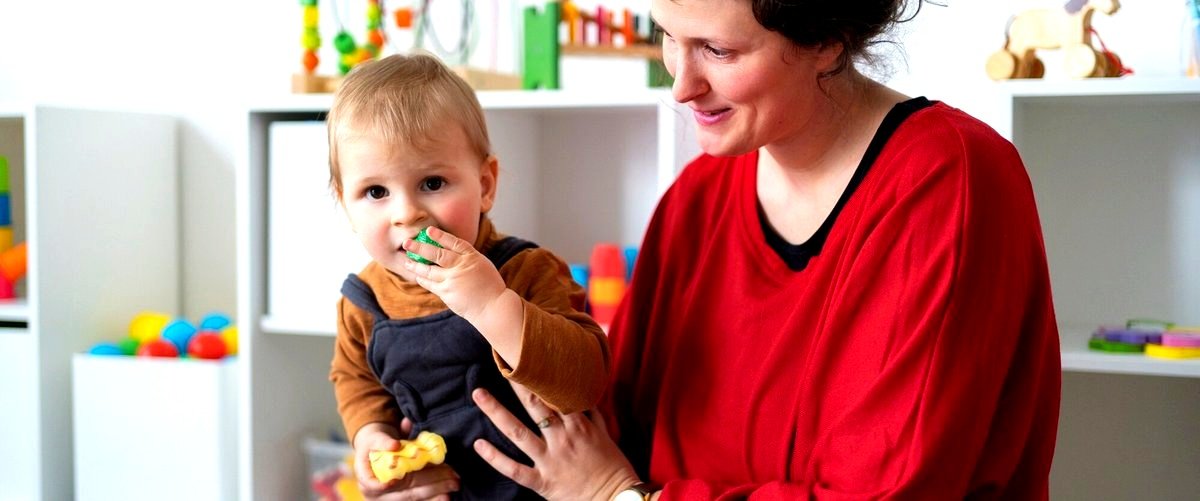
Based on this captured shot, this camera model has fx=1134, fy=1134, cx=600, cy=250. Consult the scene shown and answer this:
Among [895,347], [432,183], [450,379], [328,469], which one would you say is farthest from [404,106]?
[328,469]

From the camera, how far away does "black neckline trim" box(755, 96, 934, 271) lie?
105 centimetres

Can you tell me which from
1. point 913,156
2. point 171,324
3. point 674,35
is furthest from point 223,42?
point 913,156

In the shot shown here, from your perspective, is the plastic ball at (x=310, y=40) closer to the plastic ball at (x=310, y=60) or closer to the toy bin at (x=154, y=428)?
the plastic ball at (x=310, y=60)

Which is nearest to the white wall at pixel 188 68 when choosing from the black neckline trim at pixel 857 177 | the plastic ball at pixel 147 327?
the plastic ball at pixel 147 327

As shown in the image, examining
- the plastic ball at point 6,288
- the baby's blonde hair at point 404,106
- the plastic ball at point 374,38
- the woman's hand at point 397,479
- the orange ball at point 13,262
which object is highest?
the plastic ball at point 374,38

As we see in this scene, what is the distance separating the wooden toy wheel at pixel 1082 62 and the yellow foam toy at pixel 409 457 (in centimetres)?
100

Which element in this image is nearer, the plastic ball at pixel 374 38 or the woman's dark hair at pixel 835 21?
the woman's dark hair at pixel 835 21

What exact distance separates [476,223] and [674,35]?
0.96ft

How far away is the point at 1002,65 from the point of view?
1595 millimetres

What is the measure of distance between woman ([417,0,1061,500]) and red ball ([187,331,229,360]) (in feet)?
3.44

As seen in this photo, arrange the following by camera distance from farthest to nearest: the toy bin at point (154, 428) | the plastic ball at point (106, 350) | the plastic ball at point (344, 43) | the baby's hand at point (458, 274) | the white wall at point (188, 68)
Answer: the white wall at point (188, 68)
the plastic ball at point (106, 350)
the toy bin at point (154, 428)
the plastic ball at point (344, 43)
the baby's hand at point (458, 274)

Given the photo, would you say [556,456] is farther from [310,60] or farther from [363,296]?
[310,60]

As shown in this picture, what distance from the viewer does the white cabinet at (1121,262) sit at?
1.81m

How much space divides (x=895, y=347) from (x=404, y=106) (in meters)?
0.52
